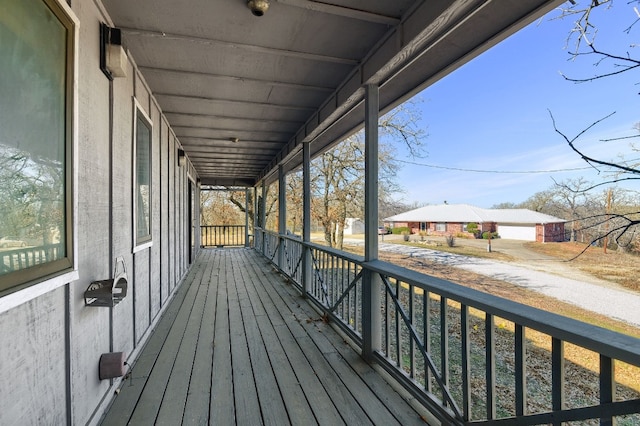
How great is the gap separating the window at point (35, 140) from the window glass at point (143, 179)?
1368mm

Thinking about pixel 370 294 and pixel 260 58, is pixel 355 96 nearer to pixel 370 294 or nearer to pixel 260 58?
pixel 260 58

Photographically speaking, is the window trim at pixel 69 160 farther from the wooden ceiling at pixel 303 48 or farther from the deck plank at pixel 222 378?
the deck plank at pixel 222 378

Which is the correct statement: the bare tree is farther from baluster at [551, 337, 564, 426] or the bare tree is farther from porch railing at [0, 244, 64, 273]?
porch railing at [0, 244, 64, 273]

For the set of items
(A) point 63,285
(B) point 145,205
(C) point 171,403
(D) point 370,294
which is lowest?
(C) point 171,403

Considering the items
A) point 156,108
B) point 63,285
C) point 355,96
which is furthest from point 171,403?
point 156,108

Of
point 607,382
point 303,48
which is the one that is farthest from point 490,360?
point 303,48

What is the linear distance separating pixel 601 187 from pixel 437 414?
5.20 feet

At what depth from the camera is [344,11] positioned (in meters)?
1.91

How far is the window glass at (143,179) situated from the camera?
2.74m

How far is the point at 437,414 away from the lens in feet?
5.78

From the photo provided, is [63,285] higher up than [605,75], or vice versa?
[605,75]

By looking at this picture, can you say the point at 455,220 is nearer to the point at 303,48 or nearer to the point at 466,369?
the point at 303,48

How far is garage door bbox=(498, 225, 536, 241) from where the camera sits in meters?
21.8

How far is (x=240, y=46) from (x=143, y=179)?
5.13 ft
